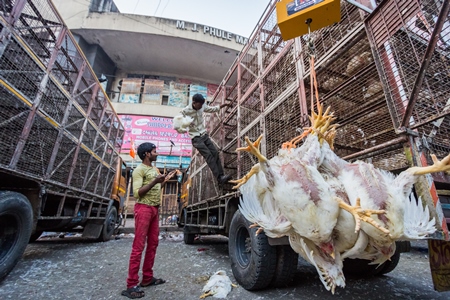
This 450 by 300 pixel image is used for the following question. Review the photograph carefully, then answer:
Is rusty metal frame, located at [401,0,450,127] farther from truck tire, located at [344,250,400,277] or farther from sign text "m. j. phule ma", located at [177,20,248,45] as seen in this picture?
sign text "m. j. phule ma", located at [177,20,248,45]

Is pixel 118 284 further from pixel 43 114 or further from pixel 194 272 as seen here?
pixel 43 114

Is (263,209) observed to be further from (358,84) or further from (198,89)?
(198,89)

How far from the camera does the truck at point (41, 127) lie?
3.23 metres

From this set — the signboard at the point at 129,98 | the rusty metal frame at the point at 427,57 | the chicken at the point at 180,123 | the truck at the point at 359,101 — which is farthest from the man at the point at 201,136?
the signboard at the point at 129,98

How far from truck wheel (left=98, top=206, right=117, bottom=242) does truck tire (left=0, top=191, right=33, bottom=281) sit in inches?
153

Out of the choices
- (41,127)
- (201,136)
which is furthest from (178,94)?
(41,127)

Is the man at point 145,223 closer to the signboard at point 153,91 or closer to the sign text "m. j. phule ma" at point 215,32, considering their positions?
the signboard at point 153,91

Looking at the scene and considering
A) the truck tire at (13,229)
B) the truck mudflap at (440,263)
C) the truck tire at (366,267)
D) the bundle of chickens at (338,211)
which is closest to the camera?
the bundle of chickens at (338,211)

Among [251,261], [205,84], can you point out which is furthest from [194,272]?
[205,84]

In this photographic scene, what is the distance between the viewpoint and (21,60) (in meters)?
3.51

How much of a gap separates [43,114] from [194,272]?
3.94m

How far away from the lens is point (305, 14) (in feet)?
6.88

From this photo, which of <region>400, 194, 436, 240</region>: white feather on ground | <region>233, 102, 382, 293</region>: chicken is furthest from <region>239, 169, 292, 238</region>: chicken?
<region>400, 194, 436, 240</region>: white feather on ground

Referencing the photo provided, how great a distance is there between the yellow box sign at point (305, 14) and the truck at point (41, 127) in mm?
3737
